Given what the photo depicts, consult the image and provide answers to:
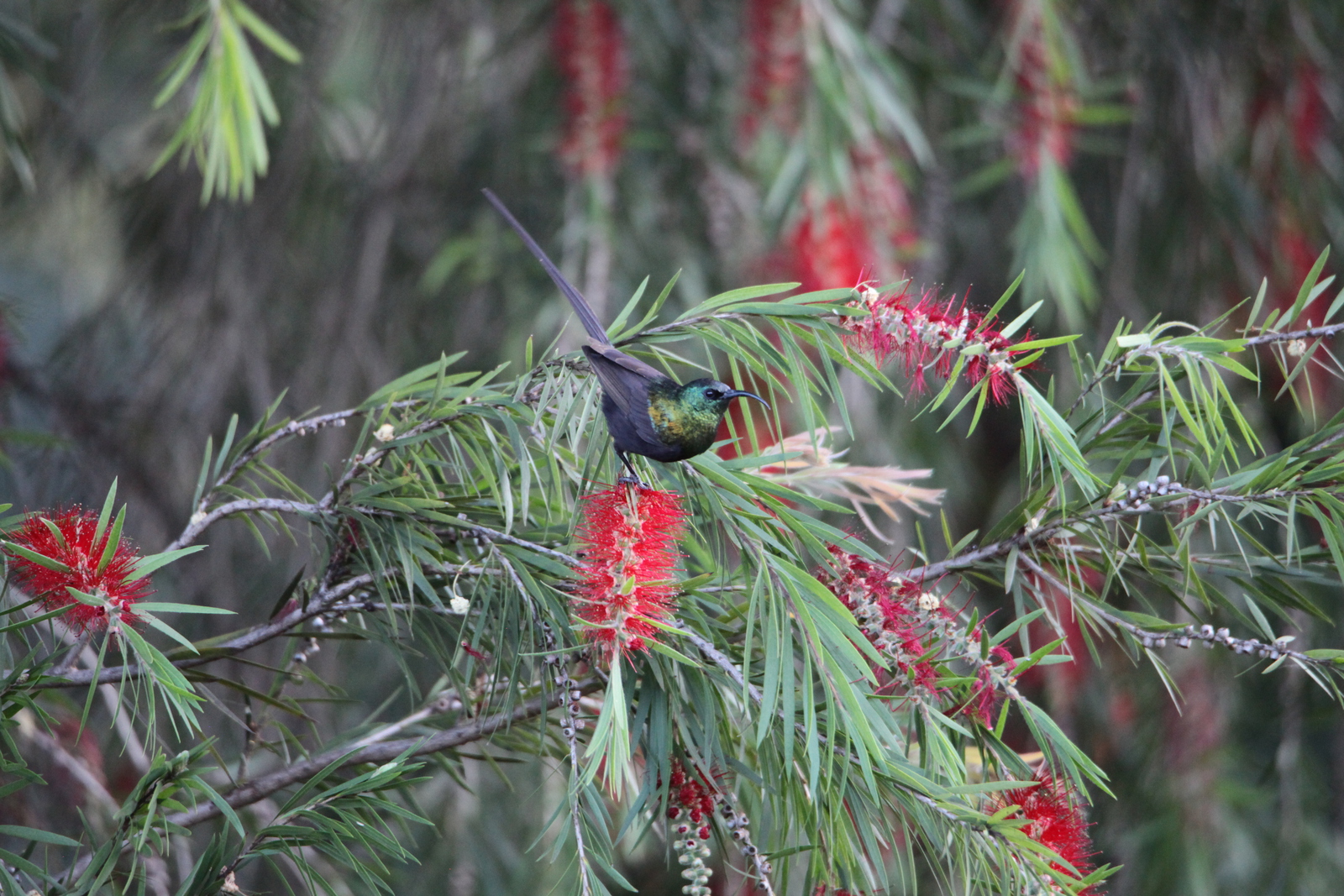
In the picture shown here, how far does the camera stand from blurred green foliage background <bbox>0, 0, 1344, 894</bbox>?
7.01 ft

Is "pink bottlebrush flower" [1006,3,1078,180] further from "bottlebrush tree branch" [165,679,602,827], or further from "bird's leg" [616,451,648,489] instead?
"bottlebrush tree branch" [165,679,602,827]

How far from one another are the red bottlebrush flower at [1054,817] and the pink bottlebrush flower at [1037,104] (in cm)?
161

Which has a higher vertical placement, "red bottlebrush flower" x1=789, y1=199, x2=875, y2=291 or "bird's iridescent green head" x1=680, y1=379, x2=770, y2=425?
"bird's iridescent green head" x1=680, y1=379, x2=770, y2=425

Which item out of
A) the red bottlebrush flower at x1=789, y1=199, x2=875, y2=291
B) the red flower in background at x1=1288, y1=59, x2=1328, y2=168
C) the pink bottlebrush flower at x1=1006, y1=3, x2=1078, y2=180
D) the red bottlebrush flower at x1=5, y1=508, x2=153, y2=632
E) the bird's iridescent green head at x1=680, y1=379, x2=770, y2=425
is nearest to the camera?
the red bottlebrush flower at x1=5, y1=508, x2=153, y2=632

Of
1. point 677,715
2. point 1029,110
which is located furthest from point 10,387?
point 1029,110

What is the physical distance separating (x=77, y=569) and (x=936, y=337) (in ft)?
2.03

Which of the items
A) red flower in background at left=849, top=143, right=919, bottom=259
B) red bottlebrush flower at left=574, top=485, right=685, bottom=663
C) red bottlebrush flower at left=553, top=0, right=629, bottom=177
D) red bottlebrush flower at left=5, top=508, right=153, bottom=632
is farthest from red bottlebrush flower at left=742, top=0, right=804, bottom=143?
red bottlebrush flower at left=5, top=508, right=153, bottom=632

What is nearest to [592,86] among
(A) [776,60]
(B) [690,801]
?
(A) [776,60]

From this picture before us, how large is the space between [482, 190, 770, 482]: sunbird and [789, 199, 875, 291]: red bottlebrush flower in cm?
115

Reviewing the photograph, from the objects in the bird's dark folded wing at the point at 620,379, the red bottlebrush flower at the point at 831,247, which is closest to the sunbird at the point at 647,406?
the bird's dark folded wing at the point at 620,379

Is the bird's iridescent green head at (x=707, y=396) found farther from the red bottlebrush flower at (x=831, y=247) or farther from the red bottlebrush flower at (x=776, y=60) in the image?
the red bottlebrush flower at (x=776, y=60)

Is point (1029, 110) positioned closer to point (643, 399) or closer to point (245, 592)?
point (643, 399)

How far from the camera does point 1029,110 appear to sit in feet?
7.03

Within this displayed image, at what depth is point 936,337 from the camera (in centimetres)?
78
